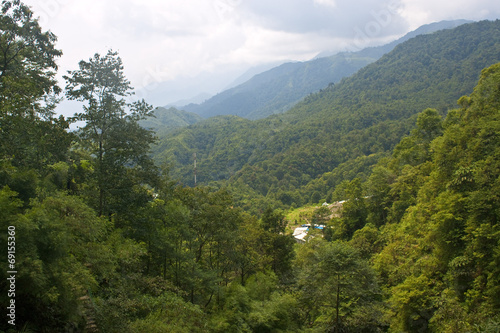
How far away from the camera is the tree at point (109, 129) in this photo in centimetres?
1192

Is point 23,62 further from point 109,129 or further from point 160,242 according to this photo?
point 160,242

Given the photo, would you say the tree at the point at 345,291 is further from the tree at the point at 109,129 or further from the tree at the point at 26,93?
the tree at the point at 26,93

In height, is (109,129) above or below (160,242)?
Result: above

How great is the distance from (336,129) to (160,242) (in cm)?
10897

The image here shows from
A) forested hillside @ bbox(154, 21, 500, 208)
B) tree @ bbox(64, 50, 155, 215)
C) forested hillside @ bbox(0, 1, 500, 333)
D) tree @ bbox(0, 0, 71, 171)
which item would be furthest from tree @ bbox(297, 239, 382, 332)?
forested hillside @ bbox(154, 21, 500, 208)

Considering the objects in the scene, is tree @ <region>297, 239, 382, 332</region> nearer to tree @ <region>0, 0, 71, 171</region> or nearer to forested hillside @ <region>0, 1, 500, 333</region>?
forested hillside @ <region>0, 1, 500, 333</region>

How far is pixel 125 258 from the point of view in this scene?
31.1 ft

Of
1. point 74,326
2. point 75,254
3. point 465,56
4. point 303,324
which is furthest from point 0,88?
point 465,56

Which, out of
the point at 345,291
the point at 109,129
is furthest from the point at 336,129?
the point at 109,129

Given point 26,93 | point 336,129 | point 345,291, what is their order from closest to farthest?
point 26,93
point 345,291
point 336,129

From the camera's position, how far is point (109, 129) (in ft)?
40.2

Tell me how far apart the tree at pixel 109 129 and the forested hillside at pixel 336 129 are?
181 feet

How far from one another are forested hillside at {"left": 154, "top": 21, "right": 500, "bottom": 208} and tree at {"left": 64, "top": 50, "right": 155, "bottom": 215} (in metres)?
55.2

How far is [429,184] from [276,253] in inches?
383
